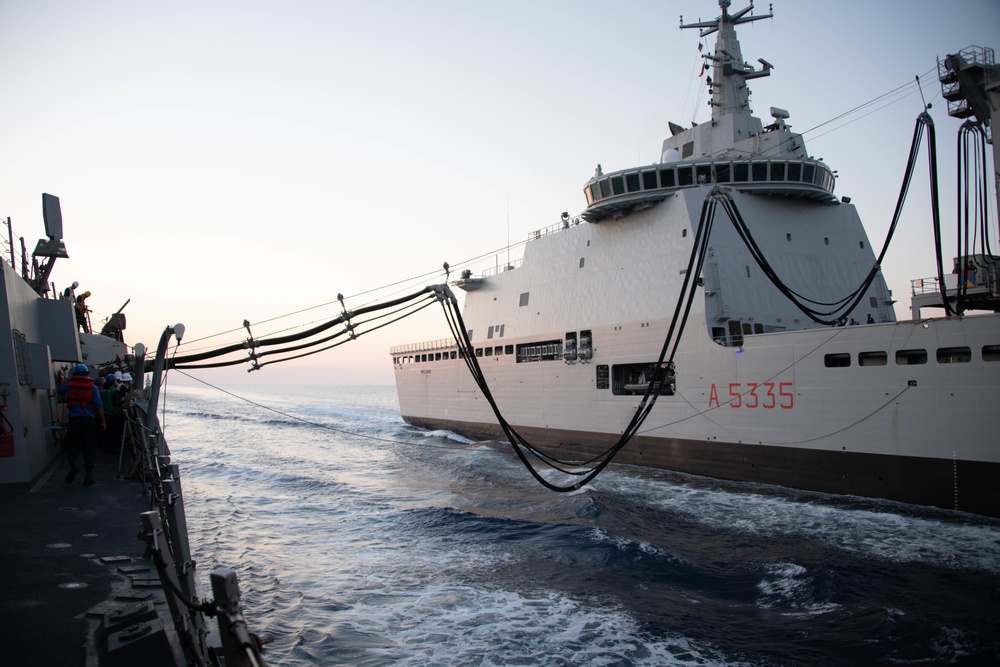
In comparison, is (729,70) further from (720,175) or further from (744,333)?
(744,333)

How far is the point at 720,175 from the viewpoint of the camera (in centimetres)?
1852

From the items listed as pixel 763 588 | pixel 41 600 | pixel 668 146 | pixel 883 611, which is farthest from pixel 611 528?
pixel 668 146

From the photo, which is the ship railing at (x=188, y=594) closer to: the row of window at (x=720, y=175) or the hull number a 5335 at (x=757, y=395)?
the hull number a 5335 at (x=757, y=395)

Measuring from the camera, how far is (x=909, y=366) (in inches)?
482

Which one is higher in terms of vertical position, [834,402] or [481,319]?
[481,319]

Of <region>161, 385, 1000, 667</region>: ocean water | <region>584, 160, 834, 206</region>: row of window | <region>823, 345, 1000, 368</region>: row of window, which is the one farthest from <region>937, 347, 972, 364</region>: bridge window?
<region>584, 160, 834, 206</region>: row of window

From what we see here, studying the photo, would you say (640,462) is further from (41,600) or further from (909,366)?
(41,600)

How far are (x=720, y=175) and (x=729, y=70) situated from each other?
18.8 feet

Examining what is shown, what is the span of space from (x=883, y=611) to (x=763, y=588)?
58.0 inches

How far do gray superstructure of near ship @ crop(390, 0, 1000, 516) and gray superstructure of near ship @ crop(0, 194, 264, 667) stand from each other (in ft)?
21.2

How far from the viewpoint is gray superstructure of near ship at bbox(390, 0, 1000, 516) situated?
11.9 meters

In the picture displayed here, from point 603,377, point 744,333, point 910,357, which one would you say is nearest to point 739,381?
point 744,333

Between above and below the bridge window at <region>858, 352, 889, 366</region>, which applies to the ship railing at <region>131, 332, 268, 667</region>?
below

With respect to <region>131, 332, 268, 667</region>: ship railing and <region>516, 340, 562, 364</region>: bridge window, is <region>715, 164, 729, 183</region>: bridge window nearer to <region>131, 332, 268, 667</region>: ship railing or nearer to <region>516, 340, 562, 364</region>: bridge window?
<region>516, 340, 562, 364</region>: bridge window
